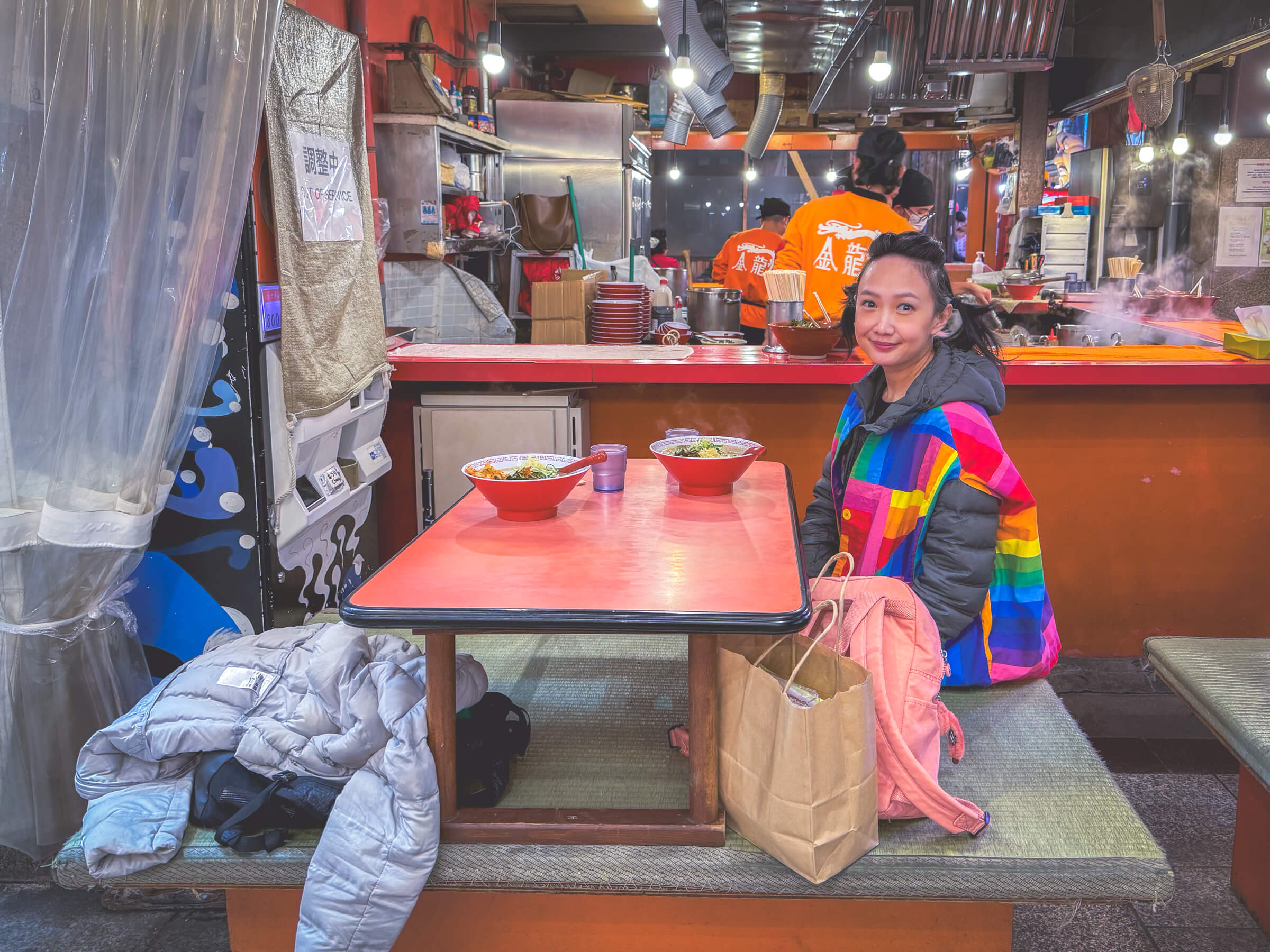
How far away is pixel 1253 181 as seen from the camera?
8.01 m

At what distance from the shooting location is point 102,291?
239 cm

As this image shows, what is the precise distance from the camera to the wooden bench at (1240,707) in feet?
7.20

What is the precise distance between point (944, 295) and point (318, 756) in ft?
5.59

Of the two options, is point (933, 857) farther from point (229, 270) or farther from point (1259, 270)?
point (1259, 270)

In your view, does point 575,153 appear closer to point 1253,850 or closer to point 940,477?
point 940,477

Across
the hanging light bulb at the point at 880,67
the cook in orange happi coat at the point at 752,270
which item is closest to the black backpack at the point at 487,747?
the cook in orange happi coat at the point at 752,270

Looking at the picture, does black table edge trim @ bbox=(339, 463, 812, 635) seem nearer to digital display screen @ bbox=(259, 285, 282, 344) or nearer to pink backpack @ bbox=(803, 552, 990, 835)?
pink backpack @ bbox=(803, 552, 990, 835)

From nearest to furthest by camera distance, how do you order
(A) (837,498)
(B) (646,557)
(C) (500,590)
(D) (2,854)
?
1. (C) (500,590)
2. (B) (646,557)
3. (A) (837,498)
4. (D) (2,854)

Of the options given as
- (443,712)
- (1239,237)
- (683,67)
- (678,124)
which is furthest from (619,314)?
(1239,237)

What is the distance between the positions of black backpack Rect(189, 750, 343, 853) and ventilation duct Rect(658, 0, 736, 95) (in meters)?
5.27

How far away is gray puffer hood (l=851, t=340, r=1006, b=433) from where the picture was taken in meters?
2.22

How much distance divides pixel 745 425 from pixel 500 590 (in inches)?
105

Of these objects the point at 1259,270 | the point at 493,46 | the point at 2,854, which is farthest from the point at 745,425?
the point at 1259,270

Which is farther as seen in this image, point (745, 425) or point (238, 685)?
point (745, 425)
